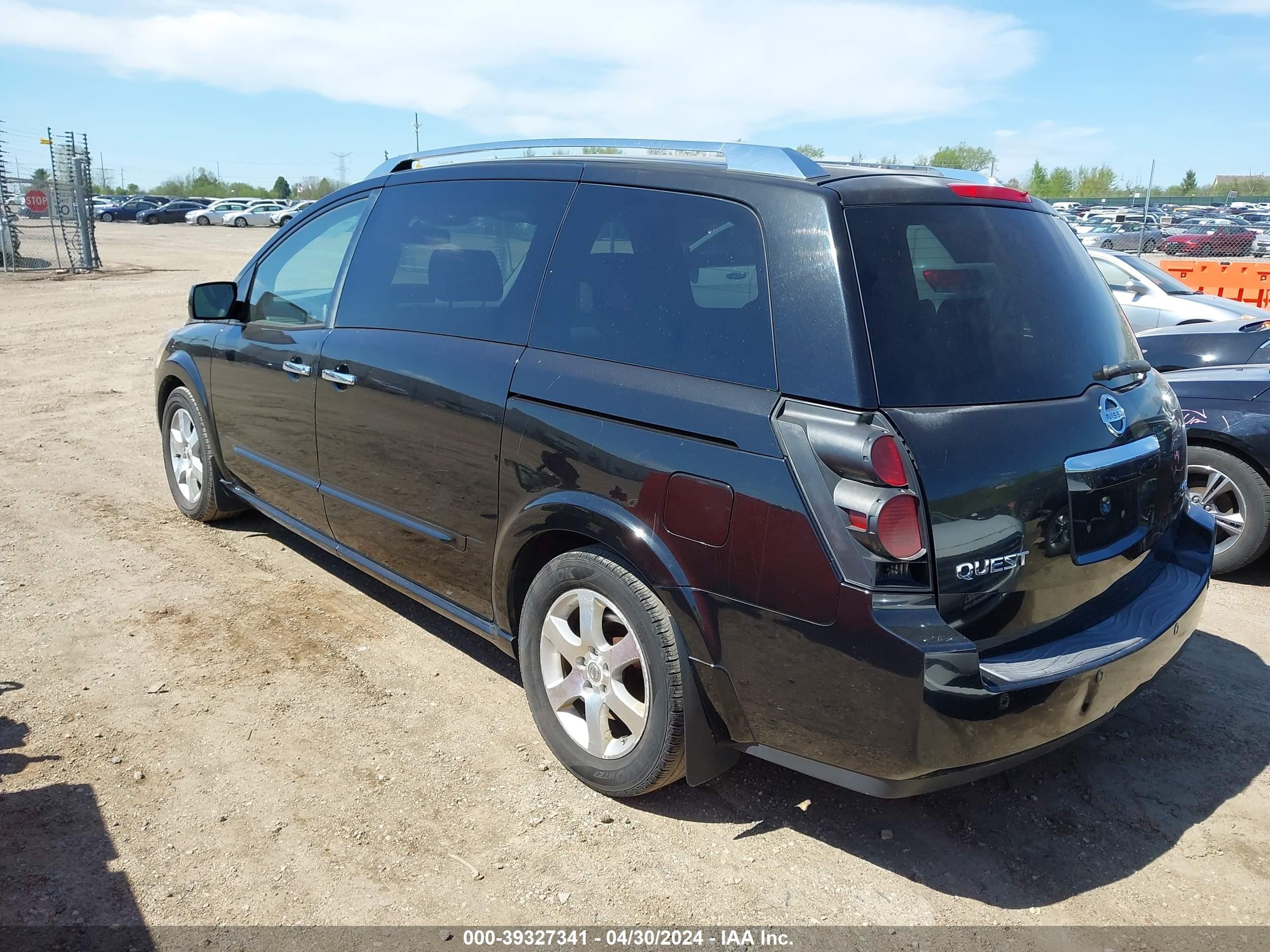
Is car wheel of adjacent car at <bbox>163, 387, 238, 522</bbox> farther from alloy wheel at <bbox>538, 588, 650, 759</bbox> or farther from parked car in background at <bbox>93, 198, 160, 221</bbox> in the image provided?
parked car in background at <bbox>93, 198, 160, 221</bbox>

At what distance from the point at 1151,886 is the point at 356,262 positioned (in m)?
3.70

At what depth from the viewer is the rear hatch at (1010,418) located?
2506 millimetres

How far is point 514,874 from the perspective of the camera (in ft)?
9.21

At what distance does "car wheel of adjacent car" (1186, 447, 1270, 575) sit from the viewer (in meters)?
5.02

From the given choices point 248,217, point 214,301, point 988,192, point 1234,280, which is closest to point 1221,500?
point 988,192

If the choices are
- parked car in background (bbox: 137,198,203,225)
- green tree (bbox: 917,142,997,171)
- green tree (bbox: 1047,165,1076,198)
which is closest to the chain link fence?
green tree (bbox: 917,142,997,171)

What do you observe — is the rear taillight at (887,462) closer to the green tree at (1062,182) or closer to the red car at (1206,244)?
the red car at (1206,244)

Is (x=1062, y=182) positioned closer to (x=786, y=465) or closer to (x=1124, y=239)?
(x=1124, y=239)

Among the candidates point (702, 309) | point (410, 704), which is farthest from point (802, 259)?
point (410, 704)

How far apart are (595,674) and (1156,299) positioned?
997cm

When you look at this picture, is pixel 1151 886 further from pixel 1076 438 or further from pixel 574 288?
pixel 574 288

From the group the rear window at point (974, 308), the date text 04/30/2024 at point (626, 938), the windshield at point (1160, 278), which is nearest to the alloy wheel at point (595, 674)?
the date text 04/30/2024 at point (626, 938)

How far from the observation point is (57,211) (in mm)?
23047

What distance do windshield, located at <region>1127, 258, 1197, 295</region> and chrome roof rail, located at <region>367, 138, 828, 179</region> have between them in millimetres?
9478
